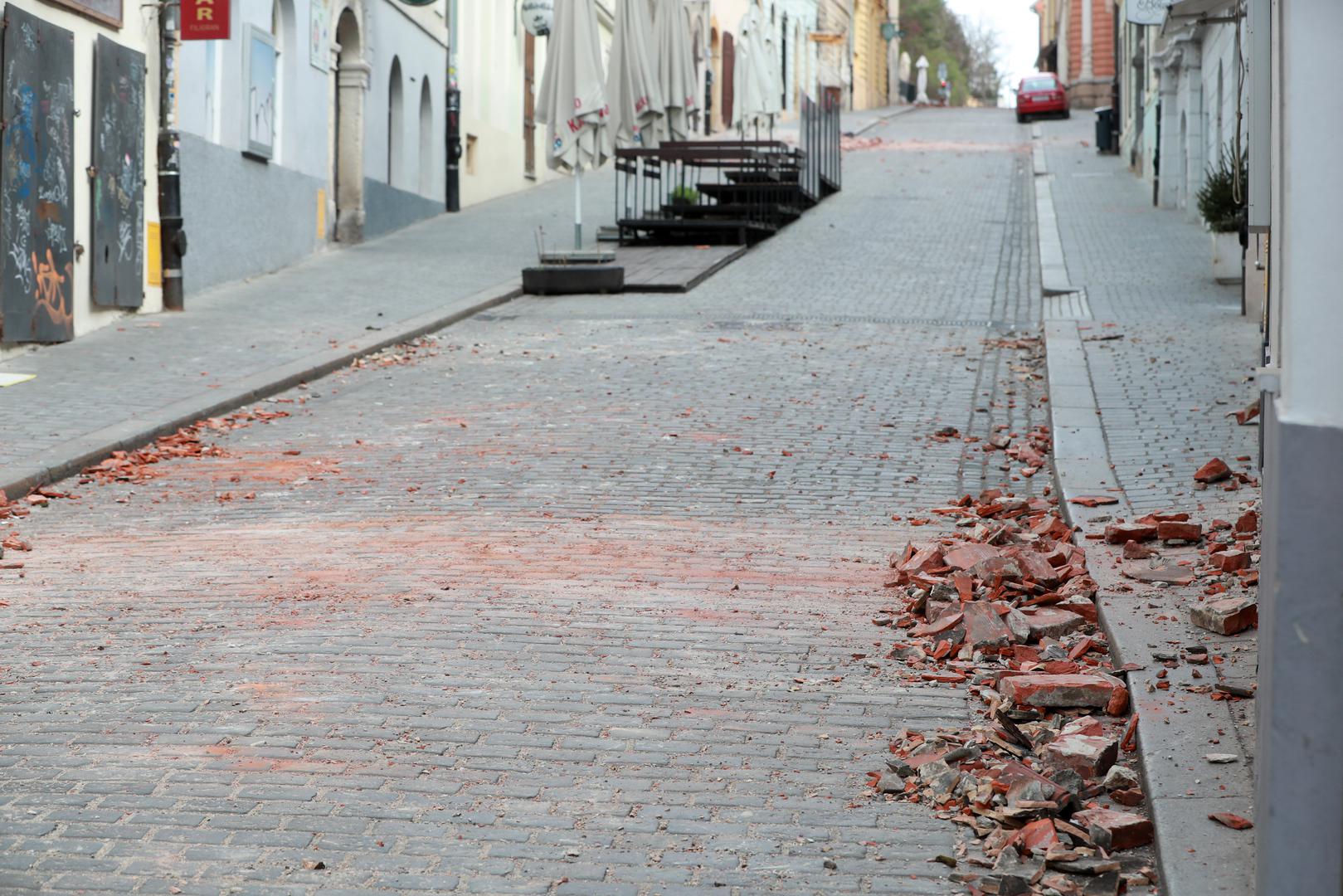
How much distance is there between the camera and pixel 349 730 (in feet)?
15.9

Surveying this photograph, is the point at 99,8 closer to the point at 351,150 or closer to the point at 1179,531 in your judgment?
the point at 351,150

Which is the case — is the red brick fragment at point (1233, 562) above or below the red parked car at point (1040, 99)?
below

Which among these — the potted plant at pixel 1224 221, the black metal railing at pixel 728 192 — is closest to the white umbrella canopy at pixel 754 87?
the black metal railing at pixel 728 192

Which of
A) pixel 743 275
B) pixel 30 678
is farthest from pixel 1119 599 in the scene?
pixel 743 275

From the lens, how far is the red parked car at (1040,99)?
50375mm

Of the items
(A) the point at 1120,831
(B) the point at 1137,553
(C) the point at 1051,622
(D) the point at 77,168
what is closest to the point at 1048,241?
(D) the point at 77,168

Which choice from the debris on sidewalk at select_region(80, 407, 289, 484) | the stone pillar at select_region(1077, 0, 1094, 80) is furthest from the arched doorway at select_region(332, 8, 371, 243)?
the stone pillar at select_region(1077, 0, 1094, 80)

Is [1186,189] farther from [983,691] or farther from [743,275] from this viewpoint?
[983,691]

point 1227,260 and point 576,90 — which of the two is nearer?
point 1227,260

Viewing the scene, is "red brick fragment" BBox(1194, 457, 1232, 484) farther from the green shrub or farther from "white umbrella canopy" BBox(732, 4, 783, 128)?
"white umbrella canopy" BBox(732, 4, 783, 128)

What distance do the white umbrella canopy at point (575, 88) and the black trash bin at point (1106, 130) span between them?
20.6 metres

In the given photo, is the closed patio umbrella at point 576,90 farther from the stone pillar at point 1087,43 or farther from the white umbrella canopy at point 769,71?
the stone pillar at point 1087,43

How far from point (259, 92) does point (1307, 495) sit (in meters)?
17.7

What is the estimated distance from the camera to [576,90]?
19.9m
